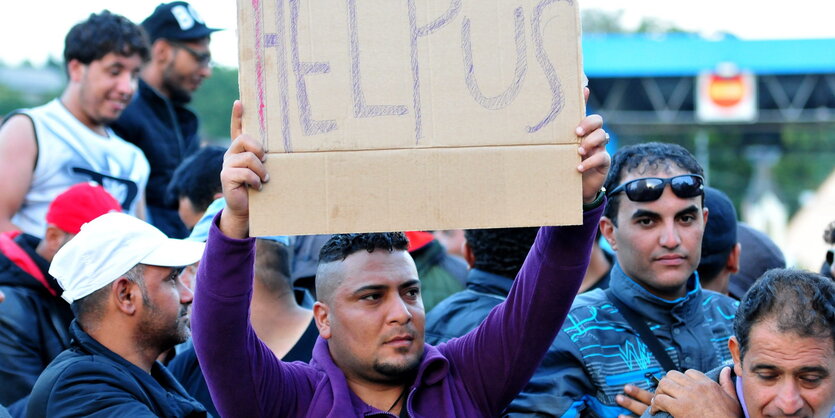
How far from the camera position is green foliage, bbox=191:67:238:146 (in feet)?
144

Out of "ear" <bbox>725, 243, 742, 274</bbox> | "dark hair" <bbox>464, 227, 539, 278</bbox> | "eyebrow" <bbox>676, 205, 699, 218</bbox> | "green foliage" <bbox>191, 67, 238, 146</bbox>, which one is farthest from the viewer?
"green foliage" <bbox>191, 67, 238, 146</bbox>

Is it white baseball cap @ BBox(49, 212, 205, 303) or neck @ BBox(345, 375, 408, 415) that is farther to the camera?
white baseball cap @ BBox(49, 212, 205, 303)

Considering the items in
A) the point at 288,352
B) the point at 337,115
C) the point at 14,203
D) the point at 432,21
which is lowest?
the point at 288,352

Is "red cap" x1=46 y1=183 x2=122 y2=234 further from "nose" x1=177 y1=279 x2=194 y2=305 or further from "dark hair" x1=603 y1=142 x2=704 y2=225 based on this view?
"dark hair" x1=603 y1=142 x2=704 y2=225

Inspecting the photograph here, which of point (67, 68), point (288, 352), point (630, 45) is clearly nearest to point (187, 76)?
point (67, 68)

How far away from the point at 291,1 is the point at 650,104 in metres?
29.4

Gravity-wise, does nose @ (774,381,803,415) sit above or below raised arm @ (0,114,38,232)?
below

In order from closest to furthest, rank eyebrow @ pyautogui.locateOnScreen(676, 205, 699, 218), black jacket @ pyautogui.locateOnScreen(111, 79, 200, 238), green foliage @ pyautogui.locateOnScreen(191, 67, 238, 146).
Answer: eyebrow @ pyautogui.locateOnScreen(676, 205, 699, 218)
black jacket @ pyautogui.locateOnScreen(111, 79, 200, 238)
green foliage @ pyautogui.locateOnScreen(191, 67, 238, 146)

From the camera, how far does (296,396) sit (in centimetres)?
309

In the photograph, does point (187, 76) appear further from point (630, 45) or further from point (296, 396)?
point (630, 45)

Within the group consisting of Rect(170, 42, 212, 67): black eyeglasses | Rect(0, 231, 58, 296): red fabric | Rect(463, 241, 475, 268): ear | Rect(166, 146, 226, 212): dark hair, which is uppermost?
Rect(170, 42, 212, 67): black eyeglasses

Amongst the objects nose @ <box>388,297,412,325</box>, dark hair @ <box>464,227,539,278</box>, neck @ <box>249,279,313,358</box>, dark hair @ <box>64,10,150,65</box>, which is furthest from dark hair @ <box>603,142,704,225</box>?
dark hair @ <box>64,10,150,65</box>

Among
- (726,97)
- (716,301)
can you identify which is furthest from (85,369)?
(726,97)

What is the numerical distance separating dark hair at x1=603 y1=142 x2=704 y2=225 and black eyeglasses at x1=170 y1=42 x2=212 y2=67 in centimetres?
317
